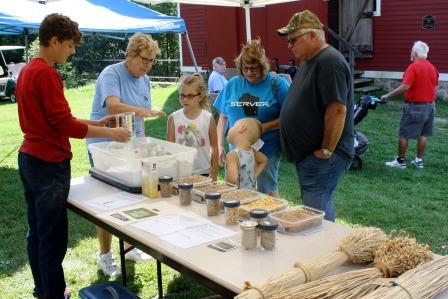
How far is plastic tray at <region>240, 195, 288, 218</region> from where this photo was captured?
2.29 meters

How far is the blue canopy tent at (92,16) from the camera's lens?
676 centimetres

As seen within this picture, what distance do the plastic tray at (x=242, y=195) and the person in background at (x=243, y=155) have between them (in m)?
0.44

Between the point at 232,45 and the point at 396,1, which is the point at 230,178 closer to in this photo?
the point at 396,1

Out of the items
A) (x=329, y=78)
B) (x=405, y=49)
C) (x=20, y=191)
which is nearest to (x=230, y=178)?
(x=329, y=78)

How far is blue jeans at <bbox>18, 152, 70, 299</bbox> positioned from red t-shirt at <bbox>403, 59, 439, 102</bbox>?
16.5 ft

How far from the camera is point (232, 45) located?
15109mm

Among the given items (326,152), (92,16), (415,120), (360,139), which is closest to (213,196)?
(326,152)

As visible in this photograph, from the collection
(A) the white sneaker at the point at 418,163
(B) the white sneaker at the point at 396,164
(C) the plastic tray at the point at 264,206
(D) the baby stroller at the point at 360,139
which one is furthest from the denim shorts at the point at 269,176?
(A) the white sneaker at the point at 418,163

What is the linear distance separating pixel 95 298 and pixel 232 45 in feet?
42.6

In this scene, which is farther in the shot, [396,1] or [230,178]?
[396,1]

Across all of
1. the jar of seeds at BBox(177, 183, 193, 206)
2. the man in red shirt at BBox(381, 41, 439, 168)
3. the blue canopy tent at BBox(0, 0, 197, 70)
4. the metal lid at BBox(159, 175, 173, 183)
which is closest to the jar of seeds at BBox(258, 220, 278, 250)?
the jar of seeds at BBox(177, 183, 193, 206)

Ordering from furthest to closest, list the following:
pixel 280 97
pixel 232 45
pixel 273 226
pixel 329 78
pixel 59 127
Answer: pixel 232 45
pixel 280 97
pixel 329 78
pixel 59 127
pixel 273 226

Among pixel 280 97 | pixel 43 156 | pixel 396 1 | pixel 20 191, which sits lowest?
pixel 20 191

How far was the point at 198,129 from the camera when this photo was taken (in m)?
3.35
